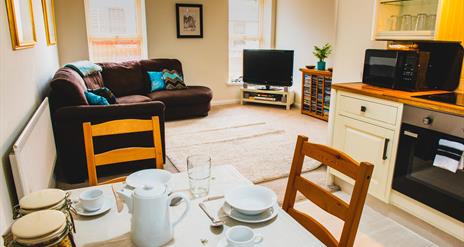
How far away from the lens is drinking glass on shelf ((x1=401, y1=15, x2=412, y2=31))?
240 centimetres

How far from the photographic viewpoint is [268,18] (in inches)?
255

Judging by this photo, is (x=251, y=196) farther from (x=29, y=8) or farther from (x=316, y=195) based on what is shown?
(x=29, y=8)

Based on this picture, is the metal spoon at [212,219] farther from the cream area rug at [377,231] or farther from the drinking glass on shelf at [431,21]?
the drinking glass on shelf at [431,21]

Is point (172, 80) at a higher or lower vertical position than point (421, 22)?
lower

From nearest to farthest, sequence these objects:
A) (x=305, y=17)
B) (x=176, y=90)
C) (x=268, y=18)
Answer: (x=176, y=90) → (x=305, y=17) → (x=268, y=18)

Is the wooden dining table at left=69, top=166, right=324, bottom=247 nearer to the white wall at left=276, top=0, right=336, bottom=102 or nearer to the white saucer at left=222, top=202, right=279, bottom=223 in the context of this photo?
the white saucer at left=222, top=202, right=279, bottom=223

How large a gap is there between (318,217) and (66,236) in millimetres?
2003

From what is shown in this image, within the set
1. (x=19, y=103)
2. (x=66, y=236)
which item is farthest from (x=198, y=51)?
(x=66, y=236)

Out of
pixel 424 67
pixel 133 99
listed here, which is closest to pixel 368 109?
pixel 424 67

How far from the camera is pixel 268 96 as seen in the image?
243 inches

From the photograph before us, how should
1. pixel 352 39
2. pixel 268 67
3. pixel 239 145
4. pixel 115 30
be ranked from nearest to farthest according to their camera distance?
pixel 352 39, pixel 239 145, pixel 115 30, pixel 268 67

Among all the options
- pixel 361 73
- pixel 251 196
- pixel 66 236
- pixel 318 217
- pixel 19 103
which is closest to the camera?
Answer: pixel 66 236

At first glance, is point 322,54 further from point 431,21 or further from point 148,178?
point 148,178

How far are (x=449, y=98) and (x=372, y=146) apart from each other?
0.55 m
